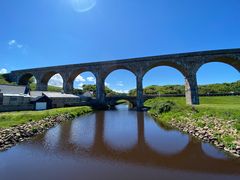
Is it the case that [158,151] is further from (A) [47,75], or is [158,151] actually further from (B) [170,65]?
(A) [47,75]

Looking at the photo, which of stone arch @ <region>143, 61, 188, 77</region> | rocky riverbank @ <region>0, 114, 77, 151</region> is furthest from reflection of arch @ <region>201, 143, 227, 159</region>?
stone arch @ <region>143, 61, 188, 77</region>

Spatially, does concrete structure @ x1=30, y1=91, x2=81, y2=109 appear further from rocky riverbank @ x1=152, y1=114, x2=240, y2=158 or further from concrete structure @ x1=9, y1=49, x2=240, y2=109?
rocky riverbank @ x1=152, y1=114, x2=240, y2=158

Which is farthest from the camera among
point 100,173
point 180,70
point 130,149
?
point 180,70

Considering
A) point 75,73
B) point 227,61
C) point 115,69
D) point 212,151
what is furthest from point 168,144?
point 75,73

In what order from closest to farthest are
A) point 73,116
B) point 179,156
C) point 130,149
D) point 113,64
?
point 179,156 < point 130,149 < point 73,116 < point 113,64

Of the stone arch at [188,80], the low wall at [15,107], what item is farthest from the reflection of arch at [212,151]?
the low wall at [15,107]

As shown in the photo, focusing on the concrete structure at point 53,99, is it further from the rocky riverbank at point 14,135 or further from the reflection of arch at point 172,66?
the reflection of arch at point 172,66

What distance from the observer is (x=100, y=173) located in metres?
8.09

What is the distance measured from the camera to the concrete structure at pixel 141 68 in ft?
123

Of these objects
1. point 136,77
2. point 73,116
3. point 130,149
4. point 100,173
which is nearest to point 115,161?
point 100,173

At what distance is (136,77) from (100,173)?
37.0 m

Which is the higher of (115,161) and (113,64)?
(113,64)

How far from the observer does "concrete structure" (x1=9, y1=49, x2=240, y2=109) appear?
1479 inches

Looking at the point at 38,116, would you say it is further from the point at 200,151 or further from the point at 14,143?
the point at 200,151
